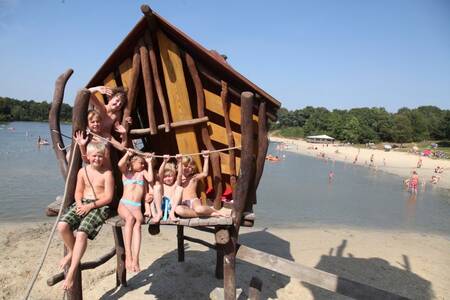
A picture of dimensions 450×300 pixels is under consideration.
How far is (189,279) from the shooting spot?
684 cm

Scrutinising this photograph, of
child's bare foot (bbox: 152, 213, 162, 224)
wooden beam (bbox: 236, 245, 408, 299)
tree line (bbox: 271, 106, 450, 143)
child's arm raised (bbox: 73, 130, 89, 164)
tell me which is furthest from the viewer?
tree line (bbox: 271, 106, 450, 143)

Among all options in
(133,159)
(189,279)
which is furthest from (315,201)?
(133,159)

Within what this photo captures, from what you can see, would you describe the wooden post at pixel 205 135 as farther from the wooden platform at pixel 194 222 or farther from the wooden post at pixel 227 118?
the wooden platform at pixel 194 222

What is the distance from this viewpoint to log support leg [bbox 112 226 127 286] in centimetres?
585

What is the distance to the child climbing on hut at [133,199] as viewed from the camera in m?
3.60

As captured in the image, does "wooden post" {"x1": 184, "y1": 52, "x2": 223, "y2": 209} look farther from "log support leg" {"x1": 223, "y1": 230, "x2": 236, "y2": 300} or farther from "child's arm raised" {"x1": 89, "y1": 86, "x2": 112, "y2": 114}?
"child's arm raised" {"x1": 89, "y1": 86, "x2": 112, "y2": 114}

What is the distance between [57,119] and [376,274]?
8.41 metres

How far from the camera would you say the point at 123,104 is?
4105 mm

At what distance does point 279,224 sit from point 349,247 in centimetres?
341

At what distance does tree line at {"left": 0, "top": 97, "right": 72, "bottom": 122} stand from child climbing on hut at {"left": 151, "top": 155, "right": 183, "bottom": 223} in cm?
11483

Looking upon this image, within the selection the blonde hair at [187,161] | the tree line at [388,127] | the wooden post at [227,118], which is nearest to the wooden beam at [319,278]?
the wooden post at [227,118]

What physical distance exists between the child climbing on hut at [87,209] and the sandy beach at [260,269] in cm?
271

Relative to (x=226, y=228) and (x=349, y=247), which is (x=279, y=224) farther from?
(x=226, y=228)

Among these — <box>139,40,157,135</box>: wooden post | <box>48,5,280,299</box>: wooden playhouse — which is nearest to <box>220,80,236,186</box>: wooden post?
<box>48,5,280,299</box>: wooden playhouse
